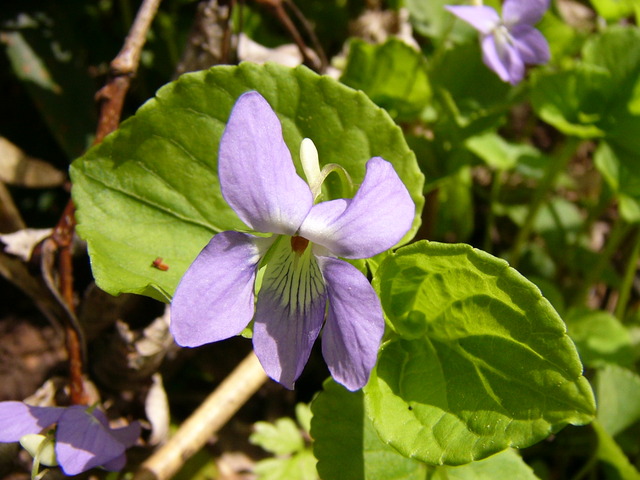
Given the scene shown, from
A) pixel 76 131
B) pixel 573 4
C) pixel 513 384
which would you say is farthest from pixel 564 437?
pixel 573 4

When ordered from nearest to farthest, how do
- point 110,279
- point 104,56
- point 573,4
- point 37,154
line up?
point 110,279 → point 37,154 → point 104,56 → point 573,4

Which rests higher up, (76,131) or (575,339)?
(76,131)

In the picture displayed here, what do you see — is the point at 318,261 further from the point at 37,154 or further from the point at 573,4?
the point at 573,4

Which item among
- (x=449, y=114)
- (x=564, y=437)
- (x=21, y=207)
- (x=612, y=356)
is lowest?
(x=564, y=437)

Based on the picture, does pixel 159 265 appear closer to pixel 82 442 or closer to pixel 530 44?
pixel 82 442

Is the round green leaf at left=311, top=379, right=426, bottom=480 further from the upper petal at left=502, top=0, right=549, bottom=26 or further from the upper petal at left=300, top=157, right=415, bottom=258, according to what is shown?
the upper petal at left=502, top=0, right=549, bottom=26

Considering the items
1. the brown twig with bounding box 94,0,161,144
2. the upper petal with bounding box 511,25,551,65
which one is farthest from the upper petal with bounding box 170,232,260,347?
the upper petal with bounding box 511,25,551,65

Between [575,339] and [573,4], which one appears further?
[573,4]

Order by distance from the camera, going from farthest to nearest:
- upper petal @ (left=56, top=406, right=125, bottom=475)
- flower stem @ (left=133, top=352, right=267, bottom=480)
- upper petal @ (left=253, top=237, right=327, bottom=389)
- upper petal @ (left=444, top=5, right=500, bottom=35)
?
upper petal @ (left=444, top=5, right=500, bottom=35) → flower stem @ (left=133, top=352, right=267, bottom=480) → upper petal @ (left=56, top=406, right=125, bottom=475) → upper petal @ (left=253, top=237, right=327, bottom=389)
